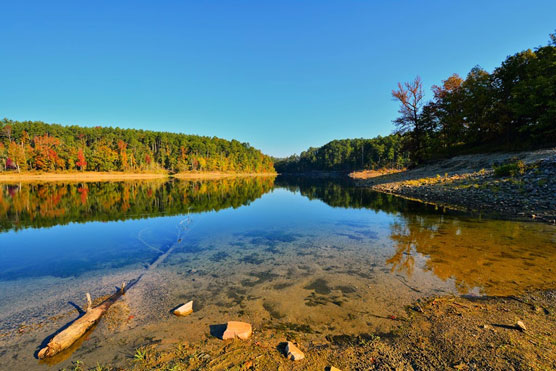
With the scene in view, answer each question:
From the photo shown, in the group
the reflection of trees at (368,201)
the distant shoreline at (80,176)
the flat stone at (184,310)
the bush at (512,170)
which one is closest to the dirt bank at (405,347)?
the flat stone at (184,310)

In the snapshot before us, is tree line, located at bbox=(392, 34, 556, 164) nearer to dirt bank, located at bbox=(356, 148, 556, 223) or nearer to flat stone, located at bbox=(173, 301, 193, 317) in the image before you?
dirt bank, located at bbox=(356, 148, 556, 223)

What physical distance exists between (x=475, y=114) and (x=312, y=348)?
4637 centimetres

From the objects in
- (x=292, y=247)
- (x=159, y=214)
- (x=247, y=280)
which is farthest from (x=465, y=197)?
(x=159, y=214)

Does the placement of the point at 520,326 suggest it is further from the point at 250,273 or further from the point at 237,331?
the point at 250,273

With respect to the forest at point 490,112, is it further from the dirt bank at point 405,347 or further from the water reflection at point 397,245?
the dirt bank at point 405,347

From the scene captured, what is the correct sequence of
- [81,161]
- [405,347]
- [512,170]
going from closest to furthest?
[405,347]
[512,170]
[81,161]

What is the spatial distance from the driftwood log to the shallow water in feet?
0.71

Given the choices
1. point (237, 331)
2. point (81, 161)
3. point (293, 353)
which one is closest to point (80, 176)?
point (81, 161)

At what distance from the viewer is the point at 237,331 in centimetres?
509

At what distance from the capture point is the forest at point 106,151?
3332 inches

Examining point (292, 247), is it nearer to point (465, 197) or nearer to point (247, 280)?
point (247, 280)

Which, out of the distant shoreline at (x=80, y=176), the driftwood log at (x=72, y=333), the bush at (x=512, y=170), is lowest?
the driftwood log at (x=72, y=333)

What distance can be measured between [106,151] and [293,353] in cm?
11873

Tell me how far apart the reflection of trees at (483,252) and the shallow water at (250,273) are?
0.05m
